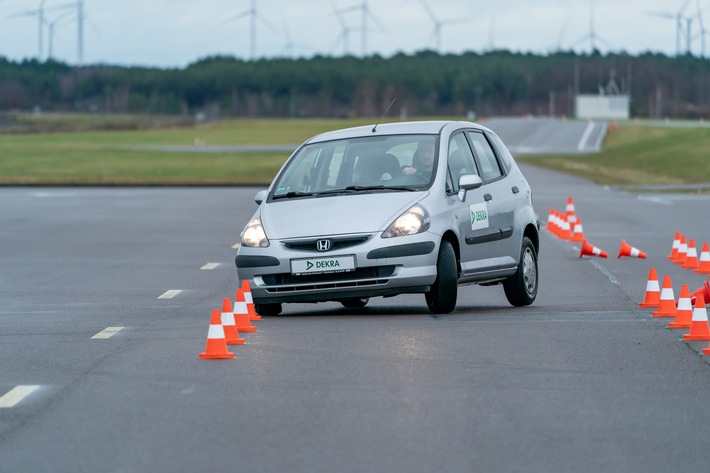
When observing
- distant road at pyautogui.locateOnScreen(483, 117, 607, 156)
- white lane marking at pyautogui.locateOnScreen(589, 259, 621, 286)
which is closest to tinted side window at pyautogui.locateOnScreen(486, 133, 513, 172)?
white lane marking at pyautogui.locateOnScreen(589, 259, 621, 286)

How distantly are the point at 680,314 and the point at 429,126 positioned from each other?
3300 mm

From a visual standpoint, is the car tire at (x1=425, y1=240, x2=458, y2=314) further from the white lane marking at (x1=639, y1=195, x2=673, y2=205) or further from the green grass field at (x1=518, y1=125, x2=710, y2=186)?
the green grass field at (x1=518, y1=125, x2=710, y2=186)

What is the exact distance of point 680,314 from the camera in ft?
38.7

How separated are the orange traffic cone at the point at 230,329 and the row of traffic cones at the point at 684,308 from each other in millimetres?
3212

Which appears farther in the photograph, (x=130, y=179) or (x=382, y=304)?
(x=130, y=179)

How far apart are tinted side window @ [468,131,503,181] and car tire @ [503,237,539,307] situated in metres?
0.70

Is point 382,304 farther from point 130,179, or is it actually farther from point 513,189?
point 130,179

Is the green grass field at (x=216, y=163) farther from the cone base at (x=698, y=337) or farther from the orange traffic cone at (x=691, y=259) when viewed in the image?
the cone base at (x=698, y=337)

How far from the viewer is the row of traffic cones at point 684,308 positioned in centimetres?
1088

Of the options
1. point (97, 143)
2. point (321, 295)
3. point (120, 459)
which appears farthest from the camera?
point (97, 143)

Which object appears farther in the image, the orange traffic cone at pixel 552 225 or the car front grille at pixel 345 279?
the orange traffic cone at pixel 552 225

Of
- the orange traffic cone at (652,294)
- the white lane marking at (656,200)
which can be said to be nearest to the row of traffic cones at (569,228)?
the orange traffic cone at (652,294)

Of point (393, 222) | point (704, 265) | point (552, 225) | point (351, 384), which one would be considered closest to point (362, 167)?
point (393, 222)

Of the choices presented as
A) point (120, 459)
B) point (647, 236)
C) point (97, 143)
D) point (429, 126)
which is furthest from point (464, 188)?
point (97, 143)
